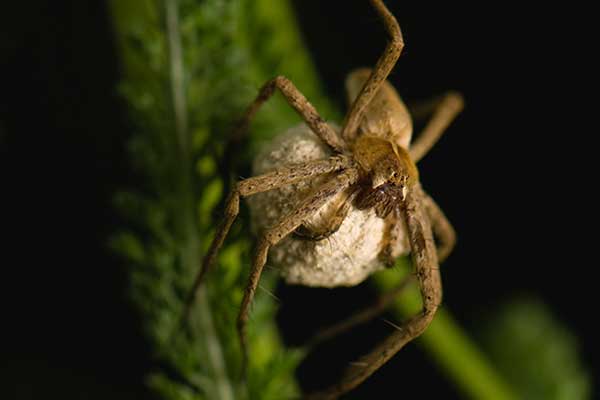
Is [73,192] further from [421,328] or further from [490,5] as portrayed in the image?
[490,5]

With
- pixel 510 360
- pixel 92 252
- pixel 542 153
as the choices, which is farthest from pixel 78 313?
pixel 542 153

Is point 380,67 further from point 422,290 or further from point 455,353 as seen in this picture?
point 455,353

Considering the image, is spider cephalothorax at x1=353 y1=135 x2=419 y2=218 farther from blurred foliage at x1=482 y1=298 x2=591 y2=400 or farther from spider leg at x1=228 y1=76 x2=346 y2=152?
blurred foliage at x1=482 y1=298 x2=591 y2=400

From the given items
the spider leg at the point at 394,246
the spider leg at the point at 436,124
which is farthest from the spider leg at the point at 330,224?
the spider leg at the point at 436,124

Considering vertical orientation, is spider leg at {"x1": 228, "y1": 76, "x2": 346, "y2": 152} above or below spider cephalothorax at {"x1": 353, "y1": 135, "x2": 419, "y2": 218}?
above

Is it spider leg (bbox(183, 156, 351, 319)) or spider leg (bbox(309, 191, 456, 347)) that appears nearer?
spider leg (bbox(183, 156, 351, 319))

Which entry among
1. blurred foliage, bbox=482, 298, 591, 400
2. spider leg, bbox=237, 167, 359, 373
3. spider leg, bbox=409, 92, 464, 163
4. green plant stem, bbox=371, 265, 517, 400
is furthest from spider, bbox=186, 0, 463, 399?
blurred foliage, bbox=482, 298, 591, 400
